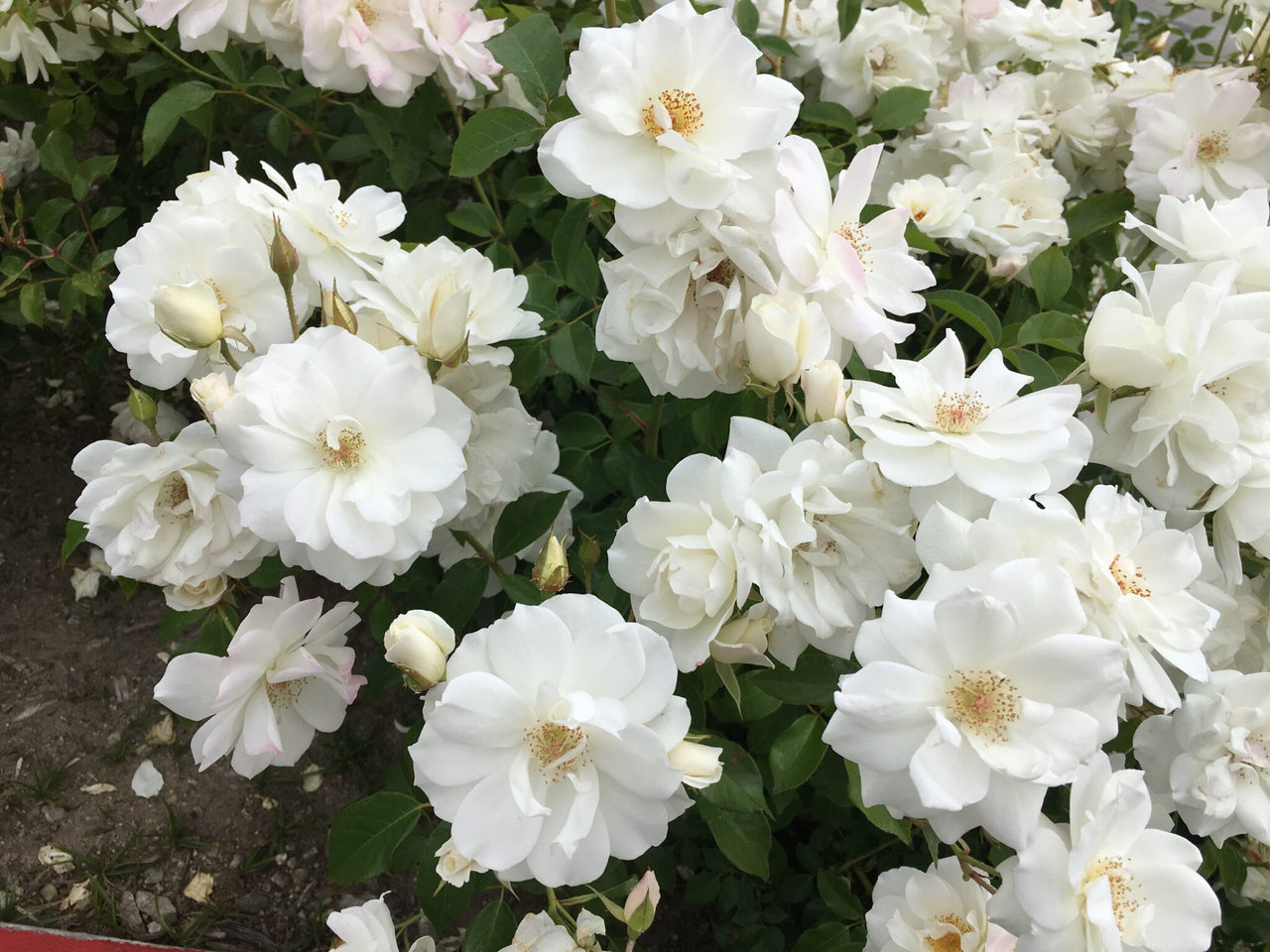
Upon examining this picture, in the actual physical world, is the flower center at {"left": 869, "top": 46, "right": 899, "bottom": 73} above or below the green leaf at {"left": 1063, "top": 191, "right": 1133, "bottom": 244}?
above

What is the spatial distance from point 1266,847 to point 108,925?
1.92m

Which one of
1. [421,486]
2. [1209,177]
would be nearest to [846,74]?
[1209,177]

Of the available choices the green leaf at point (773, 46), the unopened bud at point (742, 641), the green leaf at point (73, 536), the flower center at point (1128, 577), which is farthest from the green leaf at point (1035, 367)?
the green leaf at point (73, 536)

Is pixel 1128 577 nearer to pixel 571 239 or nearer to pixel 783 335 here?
pixel 783 335

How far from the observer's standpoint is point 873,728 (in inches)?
30.6

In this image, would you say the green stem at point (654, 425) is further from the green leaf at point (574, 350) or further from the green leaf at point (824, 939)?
the green leaf at point (824, 939)

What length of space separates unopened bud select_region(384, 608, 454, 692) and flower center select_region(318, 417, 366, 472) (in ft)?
0.65

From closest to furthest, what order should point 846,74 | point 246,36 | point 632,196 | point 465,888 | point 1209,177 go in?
1. point 632,196
2. point 465,888
3. point 246,36
4. point 1209,177
5. point 846,74

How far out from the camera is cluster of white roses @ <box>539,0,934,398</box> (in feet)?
2.97

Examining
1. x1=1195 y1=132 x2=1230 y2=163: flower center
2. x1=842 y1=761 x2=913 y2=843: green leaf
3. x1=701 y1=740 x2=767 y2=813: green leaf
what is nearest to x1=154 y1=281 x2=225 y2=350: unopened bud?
x1=701 y1=740 x2=767 y2=813: green leaf

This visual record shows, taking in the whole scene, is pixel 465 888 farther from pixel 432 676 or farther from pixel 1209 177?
pixel 1209 177

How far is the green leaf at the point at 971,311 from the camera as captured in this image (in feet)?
4.07

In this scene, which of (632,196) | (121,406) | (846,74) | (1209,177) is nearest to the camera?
(632,196)

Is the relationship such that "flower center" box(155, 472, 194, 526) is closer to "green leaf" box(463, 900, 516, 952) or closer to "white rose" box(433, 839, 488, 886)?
"white rose" box(433, 839, 488, 886)
